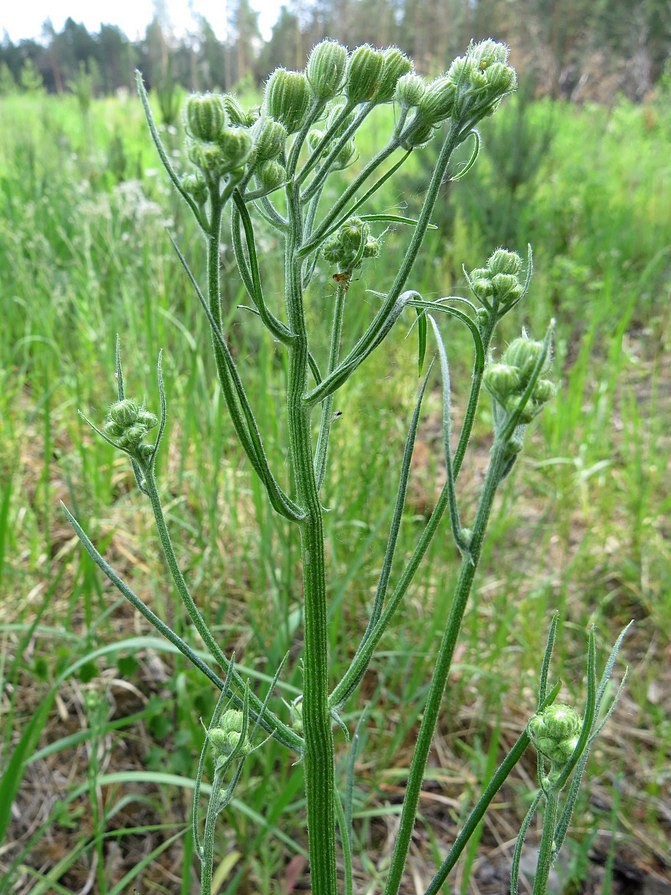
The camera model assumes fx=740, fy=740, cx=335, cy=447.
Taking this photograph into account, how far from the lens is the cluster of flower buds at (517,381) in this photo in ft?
2.15

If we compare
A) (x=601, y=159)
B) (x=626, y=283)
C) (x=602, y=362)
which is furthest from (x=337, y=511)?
(x=601, y=159)

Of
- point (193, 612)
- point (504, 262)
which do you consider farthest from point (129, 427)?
point (504, 262)

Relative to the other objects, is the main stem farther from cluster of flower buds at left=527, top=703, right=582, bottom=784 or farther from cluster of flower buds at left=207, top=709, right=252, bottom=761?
cluster of flower buds at left=527, top=703, right=582, bottom=784

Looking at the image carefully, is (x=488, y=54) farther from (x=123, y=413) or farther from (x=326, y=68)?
(x=123, y=413)

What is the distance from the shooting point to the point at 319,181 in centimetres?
65

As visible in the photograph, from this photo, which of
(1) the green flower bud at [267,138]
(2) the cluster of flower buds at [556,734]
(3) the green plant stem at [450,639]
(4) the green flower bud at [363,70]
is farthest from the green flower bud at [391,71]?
(2) the cluster of flower buds at [556,734]

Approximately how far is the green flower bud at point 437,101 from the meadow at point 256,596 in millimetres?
218

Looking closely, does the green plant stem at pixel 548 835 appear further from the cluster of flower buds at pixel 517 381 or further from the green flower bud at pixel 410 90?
the green flower bud at pixel 410 90

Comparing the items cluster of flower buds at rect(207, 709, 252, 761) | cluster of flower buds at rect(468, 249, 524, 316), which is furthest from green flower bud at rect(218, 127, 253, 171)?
cluster of flower buds at rect(207, 709, 252, 761)

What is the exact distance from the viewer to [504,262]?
711 mm

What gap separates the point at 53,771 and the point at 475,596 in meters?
1.04

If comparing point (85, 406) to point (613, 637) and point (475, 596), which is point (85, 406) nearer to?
point (475, 596)

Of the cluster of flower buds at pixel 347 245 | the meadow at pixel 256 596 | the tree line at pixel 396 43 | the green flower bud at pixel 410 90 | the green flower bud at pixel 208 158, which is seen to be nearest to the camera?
the green flower bud at pixel 208 158

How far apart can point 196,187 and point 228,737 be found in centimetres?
52
